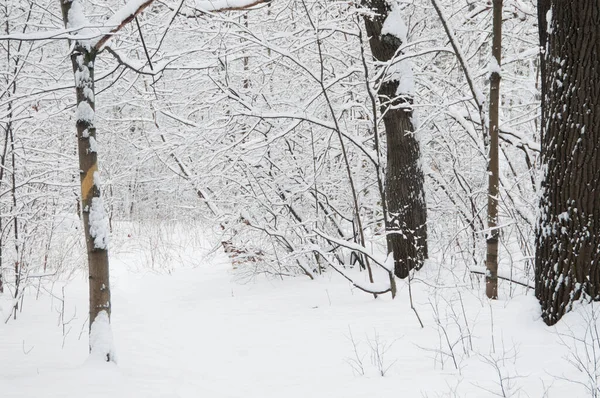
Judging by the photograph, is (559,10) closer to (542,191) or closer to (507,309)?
(542,191)

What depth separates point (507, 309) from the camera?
169 inches

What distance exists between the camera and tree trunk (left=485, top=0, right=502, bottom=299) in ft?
14.5

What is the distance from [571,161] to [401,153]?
304cm

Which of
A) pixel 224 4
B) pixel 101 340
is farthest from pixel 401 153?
pixel 101 340

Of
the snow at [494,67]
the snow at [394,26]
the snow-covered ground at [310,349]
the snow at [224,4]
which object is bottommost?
the snow-covered ground at [310,349]

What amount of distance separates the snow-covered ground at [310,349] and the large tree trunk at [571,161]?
9.5 inches

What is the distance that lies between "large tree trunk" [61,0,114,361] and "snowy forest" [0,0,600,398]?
0.02 metres

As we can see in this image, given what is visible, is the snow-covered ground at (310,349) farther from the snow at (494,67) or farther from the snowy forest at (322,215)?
the snow at (494,67)

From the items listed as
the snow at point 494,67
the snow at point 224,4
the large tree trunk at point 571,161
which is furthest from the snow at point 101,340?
the snow at point 494,67

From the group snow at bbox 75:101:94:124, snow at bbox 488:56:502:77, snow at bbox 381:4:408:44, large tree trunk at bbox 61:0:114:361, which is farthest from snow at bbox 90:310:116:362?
snow at bbox 381:4:408:44

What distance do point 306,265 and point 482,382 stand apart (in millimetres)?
5172

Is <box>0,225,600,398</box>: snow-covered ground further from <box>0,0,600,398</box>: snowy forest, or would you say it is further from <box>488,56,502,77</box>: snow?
<box>488,56,502,77</box>: snow

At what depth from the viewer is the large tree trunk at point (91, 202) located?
3.60 metres

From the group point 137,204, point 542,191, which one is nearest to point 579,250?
point 542,191
